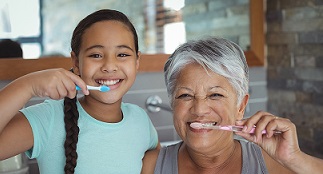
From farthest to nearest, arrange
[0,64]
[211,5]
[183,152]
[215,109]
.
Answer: [211,5]
[0,64]
[183,152]
[215,109]

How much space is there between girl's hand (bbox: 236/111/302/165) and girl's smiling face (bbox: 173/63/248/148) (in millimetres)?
110

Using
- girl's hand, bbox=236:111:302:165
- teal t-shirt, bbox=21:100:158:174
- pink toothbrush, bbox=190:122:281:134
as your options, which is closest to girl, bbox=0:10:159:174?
teal t-shirt, bbox=21:100:158:174

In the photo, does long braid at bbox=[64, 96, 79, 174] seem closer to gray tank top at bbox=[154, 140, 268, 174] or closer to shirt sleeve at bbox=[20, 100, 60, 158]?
shirt sleeve at bbox=[20, 100, 60, 158]

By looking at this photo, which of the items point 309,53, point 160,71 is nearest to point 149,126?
point 160,71

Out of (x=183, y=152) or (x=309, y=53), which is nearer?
(x=183, y=152)

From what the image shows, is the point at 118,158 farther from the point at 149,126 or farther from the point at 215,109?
the point at 215,109

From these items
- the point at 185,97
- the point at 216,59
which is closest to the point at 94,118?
the point at 185,97

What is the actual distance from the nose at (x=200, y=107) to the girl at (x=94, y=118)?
22 cm

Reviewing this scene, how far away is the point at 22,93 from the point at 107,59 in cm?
32

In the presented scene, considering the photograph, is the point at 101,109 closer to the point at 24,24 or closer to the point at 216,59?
the point at 216,59

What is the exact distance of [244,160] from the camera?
1.41m

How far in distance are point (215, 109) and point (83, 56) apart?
1.36 feet

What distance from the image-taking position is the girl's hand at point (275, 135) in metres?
1.21

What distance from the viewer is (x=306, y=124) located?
2.31m
